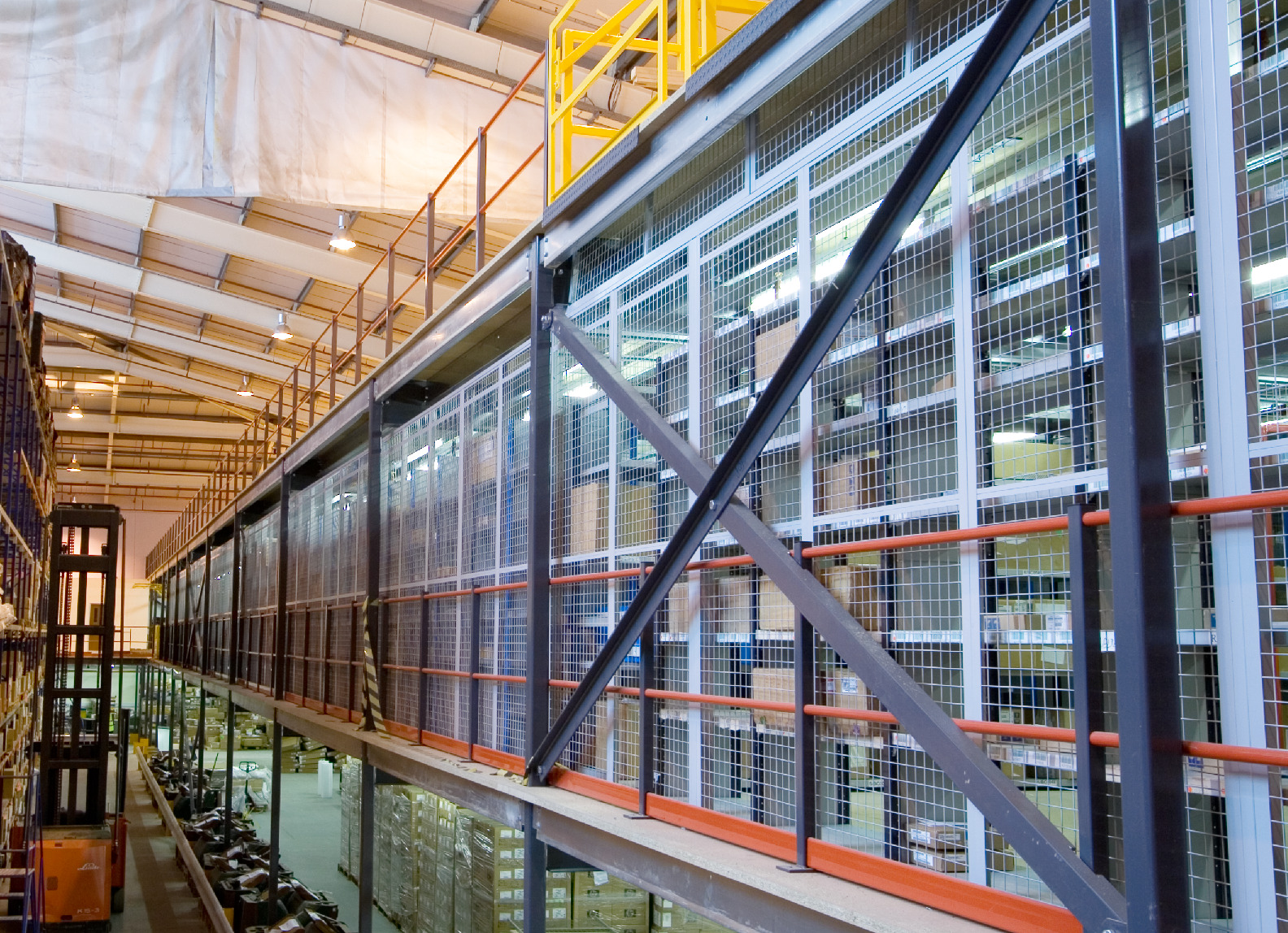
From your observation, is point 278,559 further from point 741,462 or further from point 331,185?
point 741,462

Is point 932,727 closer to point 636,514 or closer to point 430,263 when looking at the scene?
point 636,514

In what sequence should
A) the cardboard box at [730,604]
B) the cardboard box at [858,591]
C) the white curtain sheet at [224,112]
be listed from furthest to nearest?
1. the white curtain sheet at [224,112]
2. the cardboard box at [730,604]
3. the cardboard box at [858,591]

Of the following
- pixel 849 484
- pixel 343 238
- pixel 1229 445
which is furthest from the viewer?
pixel 343 238

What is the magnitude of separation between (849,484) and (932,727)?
114cm

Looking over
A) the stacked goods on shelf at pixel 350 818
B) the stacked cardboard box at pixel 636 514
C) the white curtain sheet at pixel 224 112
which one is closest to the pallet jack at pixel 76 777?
the stacked goods on shelf at pixel 350 818

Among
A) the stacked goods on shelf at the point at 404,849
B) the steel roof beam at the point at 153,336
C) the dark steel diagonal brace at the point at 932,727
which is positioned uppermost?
the steel roof beam at the point at 153,336

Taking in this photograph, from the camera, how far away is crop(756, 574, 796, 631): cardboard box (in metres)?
4.81

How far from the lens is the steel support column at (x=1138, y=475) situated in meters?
2.81

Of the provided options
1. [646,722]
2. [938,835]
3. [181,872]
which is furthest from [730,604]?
[181,872]

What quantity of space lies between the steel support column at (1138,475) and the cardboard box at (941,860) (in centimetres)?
91

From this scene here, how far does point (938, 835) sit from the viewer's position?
151 inches

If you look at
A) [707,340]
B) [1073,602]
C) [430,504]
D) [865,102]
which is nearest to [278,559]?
[430,504]

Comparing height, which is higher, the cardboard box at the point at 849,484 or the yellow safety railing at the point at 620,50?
the yellow safety railing at the point at 620,50

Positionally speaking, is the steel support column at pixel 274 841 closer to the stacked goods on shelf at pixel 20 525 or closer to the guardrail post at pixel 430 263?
the stacked goods on shelf at pixel 20 525
